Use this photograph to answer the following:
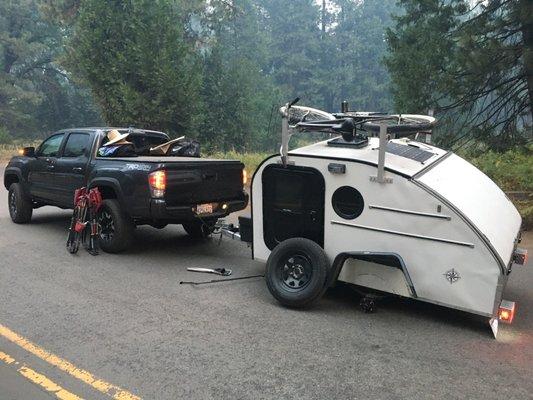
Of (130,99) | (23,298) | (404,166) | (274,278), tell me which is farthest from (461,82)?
(130,99)

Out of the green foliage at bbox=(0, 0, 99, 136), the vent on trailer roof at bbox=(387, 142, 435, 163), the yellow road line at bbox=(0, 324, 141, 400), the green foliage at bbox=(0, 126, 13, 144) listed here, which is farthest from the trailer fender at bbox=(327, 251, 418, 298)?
the green foliage at bbox=(0, 126, 13, 144)

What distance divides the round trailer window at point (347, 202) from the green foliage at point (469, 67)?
6.02 meters

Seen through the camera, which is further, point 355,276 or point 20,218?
point 20,218

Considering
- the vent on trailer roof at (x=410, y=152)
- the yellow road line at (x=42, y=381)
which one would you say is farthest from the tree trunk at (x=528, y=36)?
the yellow road line at (x=42, y=381)

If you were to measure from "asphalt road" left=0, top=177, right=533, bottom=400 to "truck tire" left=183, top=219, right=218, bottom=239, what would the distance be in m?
1.38

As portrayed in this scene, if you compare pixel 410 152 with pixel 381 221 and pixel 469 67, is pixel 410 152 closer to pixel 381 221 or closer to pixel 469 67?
pixel 381 221

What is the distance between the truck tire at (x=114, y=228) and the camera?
288 inches

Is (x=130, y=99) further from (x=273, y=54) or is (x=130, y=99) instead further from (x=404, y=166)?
(x=273, y=54)

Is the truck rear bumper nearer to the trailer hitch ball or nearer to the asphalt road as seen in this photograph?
the asphalt road

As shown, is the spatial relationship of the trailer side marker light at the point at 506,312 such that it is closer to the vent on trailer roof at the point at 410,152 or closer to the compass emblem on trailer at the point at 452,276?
the compass emblem on trailer at the point at 452,276

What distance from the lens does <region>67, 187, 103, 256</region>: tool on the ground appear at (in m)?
7.39

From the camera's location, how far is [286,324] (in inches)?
195

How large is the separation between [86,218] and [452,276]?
5311mm

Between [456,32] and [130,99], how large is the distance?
13.8 m
